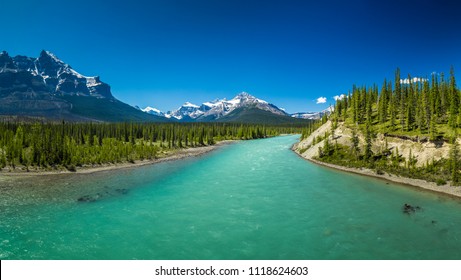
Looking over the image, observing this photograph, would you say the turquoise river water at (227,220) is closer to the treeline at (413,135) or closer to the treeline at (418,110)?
the treeline at (413,135)

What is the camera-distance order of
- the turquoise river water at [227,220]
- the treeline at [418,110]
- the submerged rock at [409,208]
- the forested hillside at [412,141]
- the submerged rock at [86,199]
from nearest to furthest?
the turquoise river water at [227,220] < the submerged rock at [409,208] < the submerged rock at [86,199] < the forested hillside at [412,141] < the treeline at [418,110]

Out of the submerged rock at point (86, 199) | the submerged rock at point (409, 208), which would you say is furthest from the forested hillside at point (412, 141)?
the submerged rock at point (86, 199)

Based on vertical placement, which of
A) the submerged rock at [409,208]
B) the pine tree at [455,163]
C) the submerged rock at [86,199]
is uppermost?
the pine tree at [455,163]

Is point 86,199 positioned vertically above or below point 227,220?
below

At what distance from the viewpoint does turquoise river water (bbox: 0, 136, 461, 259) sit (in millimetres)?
30094

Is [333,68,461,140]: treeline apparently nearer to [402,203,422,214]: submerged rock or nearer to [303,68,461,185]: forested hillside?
[303,68,461,185]: forested hillside

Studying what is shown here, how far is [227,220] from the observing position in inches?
1538

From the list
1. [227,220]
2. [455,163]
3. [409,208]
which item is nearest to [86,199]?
[227,220]

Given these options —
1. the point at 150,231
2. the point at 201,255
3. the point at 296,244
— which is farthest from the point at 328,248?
the point at 150,231

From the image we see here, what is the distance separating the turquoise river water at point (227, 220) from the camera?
98.7 ft

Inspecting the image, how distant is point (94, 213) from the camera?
4406 centimetres

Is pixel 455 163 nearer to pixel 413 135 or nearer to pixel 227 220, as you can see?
pixel 413 135

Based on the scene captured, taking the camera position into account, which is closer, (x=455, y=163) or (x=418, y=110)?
(x=455, y=163)

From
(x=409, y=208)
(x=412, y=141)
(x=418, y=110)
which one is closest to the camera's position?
(x=409, y=208)
